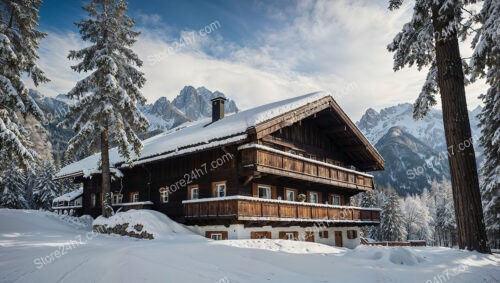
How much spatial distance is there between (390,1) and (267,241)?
36.8ft

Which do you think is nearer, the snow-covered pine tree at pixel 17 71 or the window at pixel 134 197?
the snow-covered pine tree at pixel 17 71

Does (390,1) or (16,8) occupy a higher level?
(16,8)

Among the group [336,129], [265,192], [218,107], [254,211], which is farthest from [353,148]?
[254,211]

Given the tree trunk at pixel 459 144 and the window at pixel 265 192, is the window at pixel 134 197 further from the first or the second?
the tree trunk at pixel 459 144

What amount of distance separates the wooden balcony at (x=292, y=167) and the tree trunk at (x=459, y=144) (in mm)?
8418

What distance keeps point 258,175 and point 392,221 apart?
47601 mm

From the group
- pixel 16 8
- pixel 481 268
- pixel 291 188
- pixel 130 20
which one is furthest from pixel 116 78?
pixel 481 268

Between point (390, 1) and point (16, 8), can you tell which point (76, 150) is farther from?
point (390, 1)

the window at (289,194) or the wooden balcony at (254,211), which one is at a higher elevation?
the window at (289,194)

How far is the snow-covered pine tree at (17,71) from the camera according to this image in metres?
16.8

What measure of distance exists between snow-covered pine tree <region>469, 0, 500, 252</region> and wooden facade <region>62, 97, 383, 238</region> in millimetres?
7537

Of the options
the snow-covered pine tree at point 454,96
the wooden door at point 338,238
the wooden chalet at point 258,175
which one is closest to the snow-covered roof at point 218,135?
the wooden chalet at point 258,175

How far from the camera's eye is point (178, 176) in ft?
74.0

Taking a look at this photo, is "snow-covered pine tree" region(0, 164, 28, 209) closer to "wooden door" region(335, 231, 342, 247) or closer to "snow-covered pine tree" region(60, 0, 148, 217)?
"snow-covered pine tree" region(60, 0, 148, 217)
